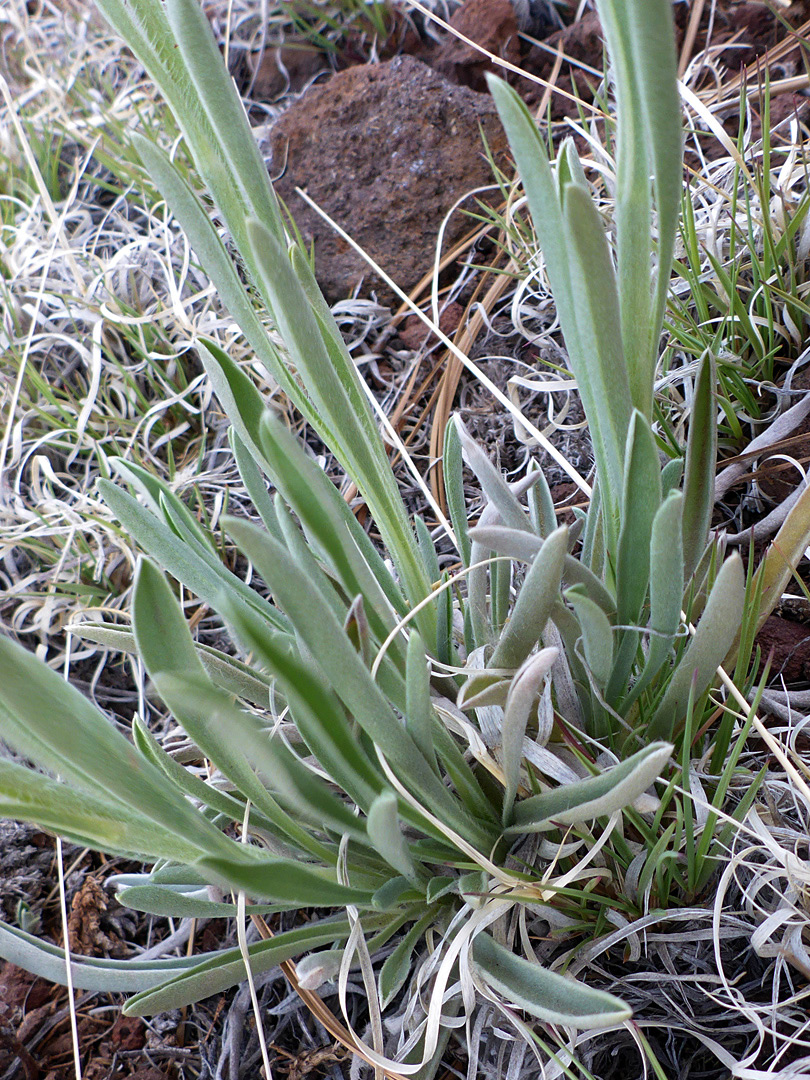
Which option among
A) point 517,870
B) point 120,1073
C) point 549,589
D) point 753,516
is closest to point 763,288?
point 753,516

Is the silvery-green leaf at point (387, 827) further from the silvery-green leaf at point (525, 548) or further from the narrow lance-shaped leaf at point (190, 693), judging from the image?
the silvery-green leaf at point (525, 548)

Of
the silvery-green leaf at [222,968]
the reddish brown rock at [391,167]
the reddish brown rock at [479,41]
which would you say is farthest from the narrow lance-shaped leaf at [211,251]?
the reddish brown rock at [479,41]

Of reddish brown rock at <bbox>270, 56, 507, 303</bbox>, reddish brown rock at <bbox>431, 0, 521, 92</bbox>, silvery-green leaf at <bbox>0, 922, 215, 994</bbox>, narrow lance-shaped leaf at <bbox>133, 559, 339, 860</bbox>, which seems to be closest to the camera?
narrow lance-shaped leaf at <bbox>133, 559, 339, 860</bbox>

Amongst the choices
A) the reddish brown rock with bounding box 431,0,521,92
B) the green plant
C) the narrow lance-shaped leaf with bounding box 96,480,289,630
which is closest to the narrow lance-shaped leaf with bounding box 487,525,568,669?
the green plant

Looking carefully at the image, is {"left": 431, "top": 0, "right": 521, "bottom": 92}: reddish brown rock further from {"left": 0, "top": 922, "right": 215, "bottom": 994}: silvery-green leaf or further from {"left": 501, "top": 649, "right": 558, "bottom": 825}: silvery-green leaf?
{"left": 0, "top": 922, "right": 215, "bottom": 994}: silvery-green leaf

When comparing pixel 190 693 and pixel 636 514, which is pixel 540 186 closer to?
pixel 636 514

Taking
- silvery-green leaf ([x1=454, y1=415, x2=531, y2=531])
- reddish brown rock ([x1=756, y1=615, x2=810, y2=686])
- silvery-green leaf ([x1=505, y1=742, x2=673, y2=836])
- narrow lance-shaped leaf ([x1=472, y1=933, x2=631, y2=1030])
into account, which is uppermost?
silvery-green leaf ([x1=454, y1=415, x2=531, y2=531])
